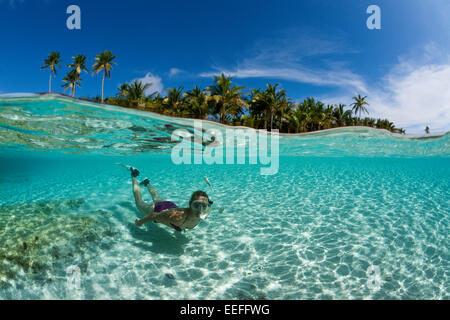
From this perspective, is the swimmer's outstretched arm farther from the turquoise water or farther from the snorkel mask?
the turquoise water

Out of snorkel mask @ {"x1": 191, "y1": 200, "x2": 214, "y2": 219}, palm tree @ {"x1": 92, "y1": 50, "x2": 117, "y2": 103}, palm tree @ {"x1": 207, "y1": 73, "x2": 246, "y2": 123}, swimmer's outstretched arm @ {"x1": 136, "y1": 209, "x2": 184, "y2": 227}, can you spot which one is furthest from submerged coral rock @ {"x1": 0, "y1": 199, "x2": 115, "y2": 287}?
palm tree @ {"x1": 92, "y1": 50, "x2": 117, "y2": 103}

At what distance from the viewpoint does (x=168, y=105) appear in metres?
37.5

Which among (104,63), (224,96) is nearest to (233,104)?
(224,96)

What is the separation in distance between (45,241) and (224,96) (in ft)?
108

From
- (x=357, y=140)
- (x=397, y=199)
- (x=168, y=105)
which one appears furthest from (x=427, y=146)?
(x=168, y=105)

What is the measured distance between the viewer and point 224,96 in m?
35.4

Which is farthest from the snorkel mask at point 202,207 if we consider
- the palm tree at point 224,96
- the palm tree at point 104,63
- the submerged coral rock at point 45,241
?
the palm tree at point 104,63

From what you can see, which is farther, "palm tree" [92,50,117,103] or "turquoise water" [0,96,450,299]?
"palm tree" [92,50,117,103]

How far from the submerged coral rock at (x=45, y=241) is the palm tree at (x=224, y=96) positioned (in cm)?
2970

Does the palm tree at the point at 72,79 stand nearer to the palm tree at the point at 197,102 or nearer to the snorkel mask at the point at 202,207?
the palm tree at the point at 197,102

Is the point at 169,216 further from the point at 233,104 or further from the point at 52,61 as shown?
the point at 52,61

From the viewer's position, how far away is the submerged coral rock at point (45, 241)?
4543 millimetres

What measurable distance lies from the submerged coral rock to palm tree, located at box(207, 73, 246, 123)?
97.4 ft

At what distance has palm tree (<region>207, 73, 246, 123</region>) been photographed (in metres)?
35.4
